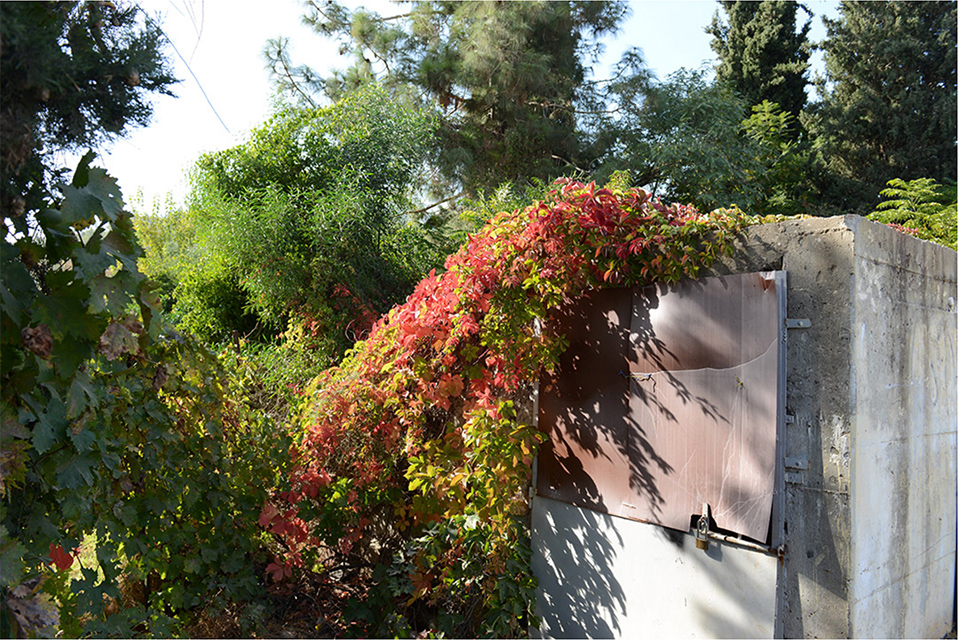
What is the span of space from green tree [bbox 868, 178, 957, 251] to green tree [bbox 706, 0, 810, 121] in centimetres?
438

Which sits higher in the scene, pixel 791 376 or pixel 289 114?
pixel 289 114

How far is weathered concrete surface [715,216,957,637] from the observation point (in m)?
2.60

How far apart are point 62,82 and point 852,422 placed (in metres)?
2.84

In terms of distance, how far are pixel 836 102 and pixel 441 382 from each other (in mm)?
14257

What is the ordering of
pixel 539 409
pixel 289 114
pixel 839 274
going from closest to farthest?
pixel 839 274, pixel 539 409, pixel 289 114

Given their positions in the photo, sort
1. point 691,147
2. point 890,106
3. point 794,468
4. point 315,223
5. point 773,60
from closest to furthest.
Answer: point 794,468 → point 315,223 → point 691,147 → point 890,106 → point 773,60

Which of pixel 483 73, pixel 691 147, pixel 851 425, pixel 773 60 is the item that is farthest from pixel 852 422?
pixel 773 60

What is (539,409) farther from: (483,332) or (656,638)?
(656,638)

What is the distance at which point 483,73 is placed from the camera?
36.5 feet

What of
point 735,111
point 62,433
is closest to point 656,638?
point 62,433

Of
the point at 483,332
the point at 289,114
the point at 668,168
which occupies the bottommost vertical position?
the point at 483,332

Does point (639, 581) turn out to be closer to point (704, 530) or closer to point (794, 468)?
point (704, 530)

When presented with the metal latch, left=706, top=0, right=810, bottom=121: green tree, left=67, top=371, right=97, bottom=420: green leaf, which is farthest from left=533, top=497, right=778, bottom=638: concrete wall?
left=706, top=0, right=810, bottom=121: green tree

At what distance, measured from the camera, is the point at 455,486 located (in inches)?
142
